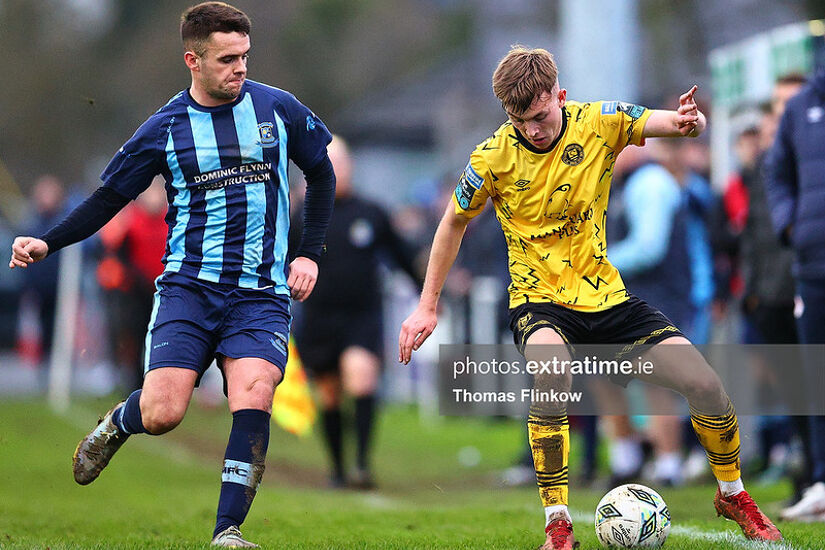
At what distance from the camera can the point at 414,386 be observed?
17859 mm

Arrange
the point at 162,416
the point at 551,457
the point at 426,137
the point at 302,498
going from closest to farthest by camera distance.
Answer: the point at 551,457 < the point at 162,416 < the point at 302,498 < the point at 426,137

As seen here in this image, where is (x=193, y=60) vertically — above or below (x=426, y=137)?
below

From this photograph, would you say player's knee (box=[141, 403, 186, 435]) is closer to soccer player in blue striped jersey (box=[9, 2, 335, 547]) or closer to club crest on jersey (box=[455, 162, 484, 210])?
soccer player in blue striped jersey (box=[9, 2, 335, 547])

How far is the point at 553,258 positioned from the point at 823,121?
2.25 m

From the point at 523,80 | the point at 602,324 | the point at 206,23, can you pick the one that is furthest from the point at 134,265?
the point at 523,80

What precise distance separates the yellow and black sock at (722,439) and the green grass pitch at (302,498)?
34 centimetres

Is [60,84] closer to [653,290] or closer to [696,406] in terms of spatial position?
[653,290]

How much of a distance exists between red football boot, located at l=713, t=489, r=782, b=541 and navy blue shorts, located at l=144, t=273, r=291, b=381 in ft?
7.12

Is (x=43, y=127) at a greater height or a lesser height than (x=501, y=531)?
greater

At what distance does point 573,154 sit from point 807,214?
2040mm

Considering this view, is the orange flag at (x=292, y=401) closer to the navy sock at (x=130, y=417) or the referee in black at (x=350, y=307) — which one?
the referee in black at (x=350, y=307)

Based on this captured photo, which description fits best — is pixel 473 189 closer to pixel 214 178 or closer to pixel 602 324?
pixel 602 324

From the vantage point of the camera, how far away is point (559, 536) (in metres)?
5.50

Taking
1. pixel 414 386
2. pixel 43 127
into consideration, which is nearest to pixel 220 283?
pixel 414 386
